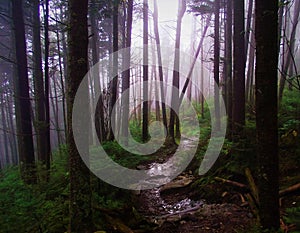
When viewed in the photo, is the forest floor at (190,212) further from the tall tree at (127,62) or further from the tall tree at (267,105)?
the tall tree at (127,62)

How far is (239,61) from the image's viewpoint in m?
8.78

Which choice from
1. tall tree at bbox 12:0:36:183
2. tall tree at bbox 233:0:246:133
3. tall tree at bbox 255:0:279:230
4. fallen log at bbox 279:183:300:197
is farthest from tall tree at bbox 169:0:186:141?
tall tree at bbox 255:0:279:230

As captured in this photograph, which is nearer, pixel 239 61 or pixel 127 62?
pixel 239 61

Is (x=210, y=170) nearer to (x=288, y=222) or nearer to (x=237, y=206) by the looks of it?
(x=237, y=206)

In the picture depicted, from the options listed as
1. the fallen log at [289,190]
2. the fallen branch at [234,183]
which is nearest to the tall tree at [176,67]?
the fallen branch at [234,183]

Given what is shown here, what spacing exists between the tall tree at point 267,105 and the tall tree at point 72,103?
3.09m

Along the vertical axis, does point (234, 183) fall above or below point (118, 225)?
above

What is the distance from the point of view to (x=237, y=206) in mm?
6180

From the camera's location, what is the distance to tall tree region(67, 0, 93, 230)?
4680mm

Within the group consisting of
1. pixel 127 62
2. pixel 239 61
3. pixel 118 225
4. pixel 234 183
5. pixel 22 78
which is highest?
pixel 127 62

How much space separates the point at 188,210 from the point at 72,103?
4.14 meters

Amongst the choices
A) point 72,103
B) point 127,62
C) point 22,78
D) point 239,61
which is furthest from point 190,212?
point 127,62

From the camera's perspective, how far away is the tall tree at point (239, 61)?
28.5ft

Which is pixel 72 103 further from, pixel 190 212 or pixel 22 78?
pixel 22 78
